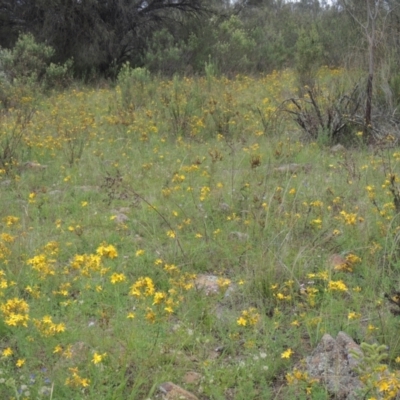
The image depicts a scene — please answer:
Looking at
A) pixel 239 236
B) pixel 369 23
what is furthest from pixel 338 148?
pixel 239 236

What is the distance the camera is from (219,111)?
6961mm

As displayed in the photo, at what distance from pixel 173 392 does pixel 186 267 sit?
1179 mm

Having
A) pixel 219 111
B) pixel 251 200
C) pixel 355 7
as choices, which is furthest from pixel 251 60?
pixel 251 200

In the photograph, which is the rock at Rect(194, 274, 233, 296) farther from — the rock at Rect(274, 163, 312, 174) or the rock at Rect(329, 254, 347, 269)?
the rock at Rect(274, 163, 312, 174)

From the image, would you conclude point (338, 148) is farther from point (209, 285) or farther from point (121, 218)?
point (209, 285)

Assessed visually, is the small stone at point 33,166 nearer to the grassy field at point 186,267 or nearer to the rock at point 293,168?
the grassy field at point 186,267

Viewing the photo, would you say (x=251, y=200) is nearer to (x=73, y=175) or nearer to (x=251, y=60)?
(x=73, y=175)

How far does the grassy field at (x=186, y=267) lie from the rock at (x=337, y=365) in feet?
0.23

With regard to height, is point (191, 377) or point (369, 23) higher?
point (369, 23)

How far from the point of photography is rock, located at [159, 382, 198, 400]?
2113 millimetres

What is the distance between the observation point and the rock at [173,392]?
2113 millimetres

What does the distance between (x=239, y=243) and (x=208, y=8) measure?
1184cm

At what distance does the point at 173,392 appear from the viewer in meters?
2.14

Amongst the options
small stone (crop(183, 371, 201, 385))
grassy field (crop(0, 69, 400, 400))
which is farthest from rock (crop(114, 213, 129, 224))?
small stone (crop(183, 371, 201, 385))
